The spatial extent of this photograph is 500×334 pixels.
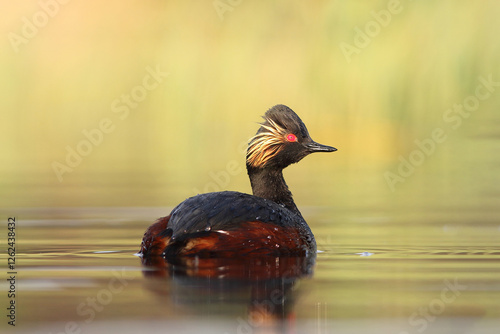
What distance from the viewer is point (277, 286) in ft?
25.9

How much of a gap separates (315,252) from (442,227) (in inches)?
107

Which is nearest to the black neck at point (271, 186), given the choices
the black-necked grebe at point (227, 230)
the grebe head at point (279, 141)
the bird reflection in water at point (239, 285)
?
the grebe head at point (279, 141)

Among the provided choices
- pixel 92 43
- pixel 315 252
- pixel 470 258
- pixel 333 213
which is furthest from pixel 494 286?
pixel 92 43

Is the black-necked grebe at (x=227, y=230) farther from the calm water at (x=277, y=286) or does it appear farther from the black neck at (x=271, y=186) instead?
the black neck at (x=271, y=186)

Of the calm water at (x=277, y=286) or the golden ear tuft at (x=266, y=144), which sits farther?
the golden ear tuft at (x=266, y=144)

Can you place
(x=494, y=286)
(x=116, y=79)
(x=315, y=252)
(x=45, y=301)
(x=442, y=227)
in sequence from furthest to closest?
(x=116, y=79) < (x=442, y=227) < (x=315, y=252) < (x=494, y=286) < (x=45, y=301)

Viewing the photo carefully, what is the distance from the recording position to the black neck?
36.7ft

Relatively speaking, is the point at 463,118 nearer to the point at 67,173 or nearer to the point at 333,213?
the point at 67,173

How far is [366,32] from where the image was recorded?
32.5 meters

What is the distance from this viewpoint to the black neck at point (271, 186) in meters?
11.2

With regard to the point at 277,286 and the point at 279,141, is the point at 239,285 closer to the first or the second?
the point at 277,286

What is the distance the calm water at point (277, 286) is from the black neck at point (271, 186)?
613 mm

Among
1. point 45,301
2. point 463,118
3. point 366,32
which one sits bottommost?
point 45,301

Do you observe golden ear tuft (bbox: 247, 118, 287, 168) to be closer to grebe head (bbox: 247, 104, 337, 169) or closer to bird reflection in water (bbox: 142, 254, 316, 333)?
grebe head (bbox: 247, 104, 337, 169)
